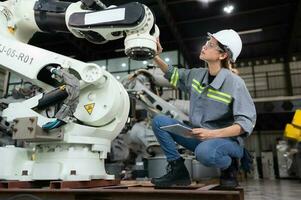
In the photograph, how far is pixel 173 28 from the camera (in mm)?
9508

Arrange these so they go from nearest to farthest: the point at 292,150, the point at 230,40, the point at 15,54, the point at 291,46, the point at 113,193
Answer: the point at 113,193 → the point at 230,40 → the point at 15,54 → the point at 292,150 → the point at 291,46

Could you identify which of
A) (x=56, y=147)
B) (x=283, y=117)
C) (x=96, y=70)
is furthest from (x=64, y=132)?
(x=283, y=117)

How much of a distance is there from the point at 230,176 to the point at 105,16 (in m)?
1.35

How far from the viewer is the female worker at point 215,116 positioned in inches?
68.9

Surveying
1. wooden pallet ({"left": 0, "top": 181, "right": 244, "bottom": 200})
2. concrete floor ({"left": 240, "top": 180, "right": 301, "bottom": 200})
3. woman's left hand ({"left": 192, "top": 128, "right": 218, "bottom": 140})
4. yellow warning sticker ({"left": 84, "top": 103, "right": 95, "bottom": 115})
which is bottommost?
concrete floor ({"left": 240, "top": 180, "right": 301, "bottom": 200})

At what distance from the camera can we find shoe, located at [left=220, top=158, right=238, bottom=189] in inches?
73.6

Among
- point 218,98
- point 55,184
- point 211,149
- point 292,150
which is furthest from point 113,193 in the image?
point 292,150

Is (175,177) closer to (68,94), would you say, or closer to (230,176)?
(230,176)

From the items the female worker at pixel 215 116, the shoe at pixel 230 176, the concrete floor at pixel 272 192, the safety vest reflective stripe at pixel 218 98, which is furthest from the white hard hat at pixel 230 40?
the concrete floor at pixel 272 192

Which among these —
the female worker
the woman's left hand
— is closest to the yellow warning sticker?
→ the female worker

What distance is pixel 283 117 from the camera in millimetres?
10258

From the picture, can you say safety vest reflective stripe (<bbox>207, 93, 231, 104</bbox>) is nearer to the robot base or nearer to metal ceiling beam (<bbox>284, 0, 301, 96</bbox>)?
the robot base

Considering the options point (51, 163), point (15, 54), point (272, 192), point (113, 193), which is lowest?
point (272, 192)

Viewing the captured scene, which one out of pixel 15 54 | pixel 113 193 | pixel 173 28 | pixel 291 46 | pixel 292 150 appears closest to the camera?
pixel 113 193
